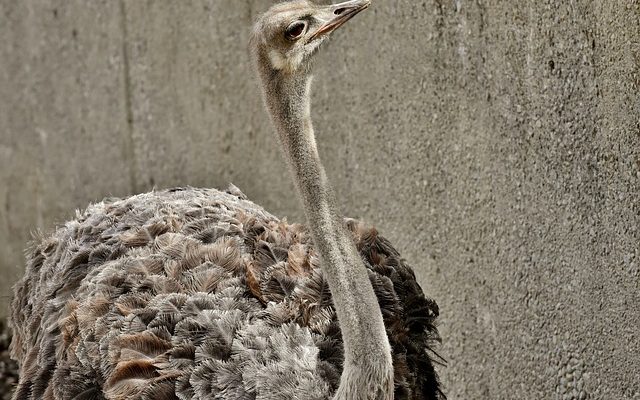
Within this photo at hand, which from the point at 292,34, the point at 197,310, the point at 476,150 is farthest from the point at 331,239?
the point at 476,150

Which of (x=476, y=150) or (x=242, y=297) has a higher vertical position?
(x=476, y=150)

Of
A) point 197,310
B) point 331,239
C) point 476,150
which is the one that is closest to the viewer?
point 331,239

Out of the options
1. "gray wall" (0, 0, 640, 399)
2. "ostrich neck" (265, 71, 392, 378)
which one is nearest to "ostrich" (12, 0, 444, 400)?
"ostrich neck" (265, 71, 392, 378)

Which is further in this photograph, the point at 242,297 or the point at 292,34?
the point at 242,297

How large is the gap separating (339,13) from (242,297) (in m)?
0.92

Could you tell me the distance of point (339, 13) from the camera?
3.09 metres

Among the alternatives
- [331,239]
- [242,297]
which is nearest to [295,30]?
[331,239]

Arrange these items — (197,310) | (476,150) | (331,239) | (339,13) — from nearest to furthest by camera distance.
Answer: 1. (331,239)
2. (339,13)
3. (197,310)
4. (476,150)

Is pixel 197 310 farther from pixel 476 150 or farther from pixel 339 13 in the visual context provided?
pixel 476 150

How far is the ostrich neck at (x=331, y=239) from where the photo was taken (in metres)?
2.93

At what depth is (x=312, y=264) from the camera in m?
3.73

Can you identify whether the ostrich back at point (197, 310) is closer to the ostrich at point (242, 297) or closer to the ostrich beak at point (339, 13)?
the ostrich at point (242, 297)

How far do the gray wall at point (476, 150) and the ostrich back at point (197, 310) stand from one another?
365 millimetres

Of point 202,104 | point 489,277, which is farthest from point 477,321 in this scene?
point 202,104
